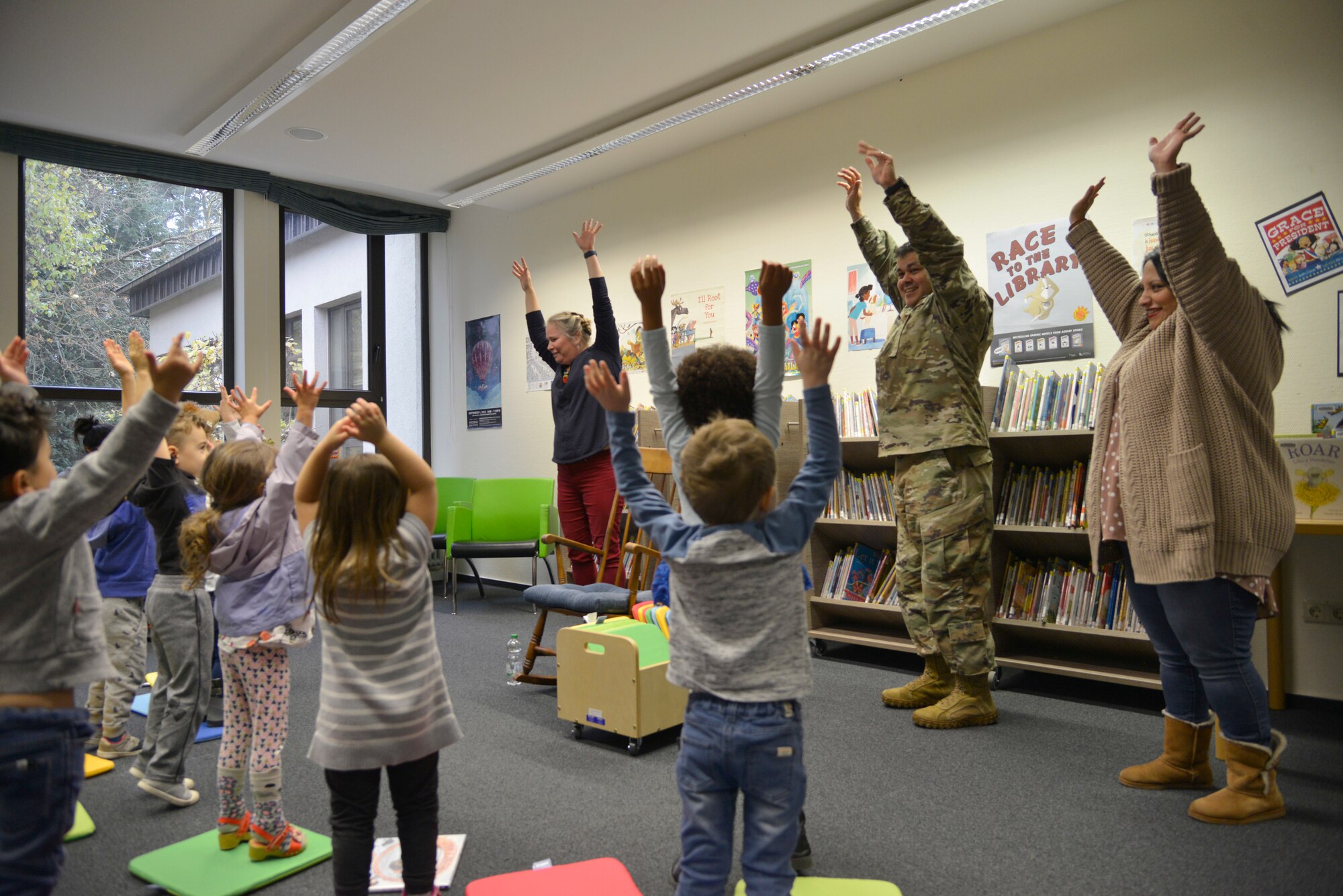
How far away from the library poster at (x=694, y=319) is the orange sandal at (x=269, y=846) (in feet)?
11.4

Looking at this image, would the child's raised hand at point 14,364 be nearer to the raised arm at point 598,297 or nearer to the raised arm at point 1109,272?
the raised arm at point 598,297

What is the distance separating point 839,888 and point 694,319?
12.3 ft

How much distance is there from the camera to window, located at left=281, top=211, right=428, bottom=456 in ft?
21.0

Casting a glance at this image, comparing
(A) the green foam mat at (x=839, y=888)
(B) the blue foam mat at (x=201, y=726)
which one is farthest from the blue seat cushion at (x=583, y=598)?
(A) the green foam mat at (x=839, y=888)

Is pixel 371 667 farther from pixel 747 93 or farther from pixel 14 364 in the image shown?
pixel 747 93

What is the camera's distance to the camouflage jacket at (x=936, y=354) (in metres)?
2.77

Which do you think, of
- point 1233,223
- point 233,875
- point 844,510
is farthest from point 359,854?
point 1233,223

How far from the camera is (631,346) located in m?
5.56

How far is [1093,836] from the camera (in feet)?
6.59

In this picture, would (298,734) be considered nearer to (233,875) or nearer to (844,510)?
(233,875)

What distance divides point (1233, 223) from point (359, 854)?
359 centimetres

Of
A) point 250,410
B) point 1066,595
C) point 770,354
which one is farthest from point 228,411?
point 1066,595

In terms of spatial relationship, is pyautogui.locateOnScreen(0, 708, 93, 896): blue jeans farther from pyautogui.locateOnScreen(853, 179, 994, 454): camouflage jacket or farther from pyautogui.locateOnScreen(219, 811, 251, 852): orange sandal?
pyautogui.locateOnScreen(853, 179, 994, 454): camouflage jacket

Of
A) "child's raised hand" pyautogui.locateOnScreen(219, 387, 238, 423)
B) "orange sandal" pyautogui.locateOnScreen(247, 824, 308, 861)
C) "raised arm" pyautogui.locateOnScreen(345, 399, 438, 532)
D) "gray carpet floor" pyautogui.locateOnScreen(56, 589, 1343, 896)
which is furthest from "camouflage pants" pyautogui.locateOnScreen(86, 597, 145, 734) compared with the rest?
"raised arm" pyautogui.locateOnScreen(345, 399, 438, 532)
